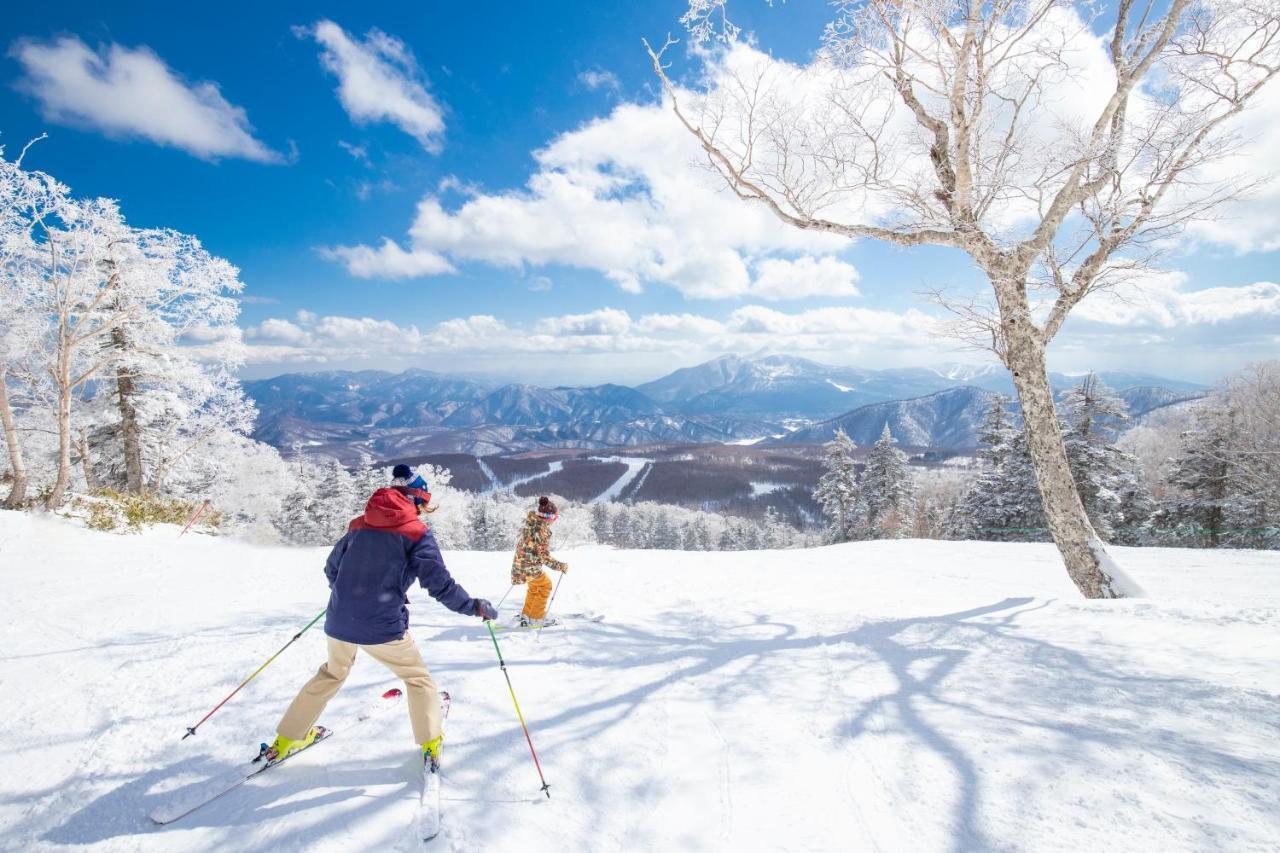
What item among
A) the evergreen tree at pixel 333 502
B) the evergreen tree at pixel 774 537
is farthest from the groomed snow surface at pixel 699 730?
the evergreen tree at pixel 774 537

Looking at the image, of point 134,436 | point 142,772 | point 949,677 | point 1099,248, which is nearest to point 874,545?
point 1099,248

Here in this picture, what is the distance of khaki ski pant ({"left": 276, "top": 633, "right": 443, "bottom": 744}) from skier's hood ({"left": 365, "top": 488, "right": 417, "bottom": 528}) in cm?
79

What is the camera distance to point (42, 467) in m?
22.2

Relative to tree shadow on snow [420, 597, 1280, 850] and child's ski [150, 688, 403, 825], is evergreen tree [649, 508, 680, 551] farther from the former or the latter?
child's ski [150, 688, 403, 825]

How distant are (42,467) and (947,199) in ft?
115

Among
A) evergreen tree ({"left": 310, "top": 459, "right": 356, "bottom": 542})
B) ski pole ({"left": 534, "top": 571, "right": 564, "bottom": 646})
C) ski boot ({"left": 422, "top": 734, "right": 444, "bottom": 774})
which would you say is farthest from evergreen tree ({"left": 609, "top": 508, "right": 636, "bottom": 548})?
ski boot ({"left": 422, "top": 734, "right": 444, "bottom": 774})

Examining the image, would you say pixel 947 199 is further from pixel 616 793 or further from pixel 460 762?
pixel 460 762

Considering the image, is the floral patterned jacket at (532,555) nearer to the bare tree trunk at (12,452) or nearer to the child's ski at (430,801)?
the child's ski at (430,801)

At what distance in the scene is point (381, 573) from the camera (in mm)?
3305

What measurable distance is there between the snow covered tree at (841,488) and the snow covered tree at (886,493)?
0.85m

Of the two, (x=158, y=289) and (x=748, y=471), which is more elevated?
(x=158, y=289)

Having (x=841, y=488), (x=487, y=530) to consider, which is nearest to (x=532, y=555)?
(x=841, y=488)

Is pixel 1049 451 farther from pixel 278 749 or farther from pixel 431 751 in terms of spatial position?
pixel 278 749

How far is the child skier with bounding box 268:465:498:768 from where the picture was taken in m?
3.30
